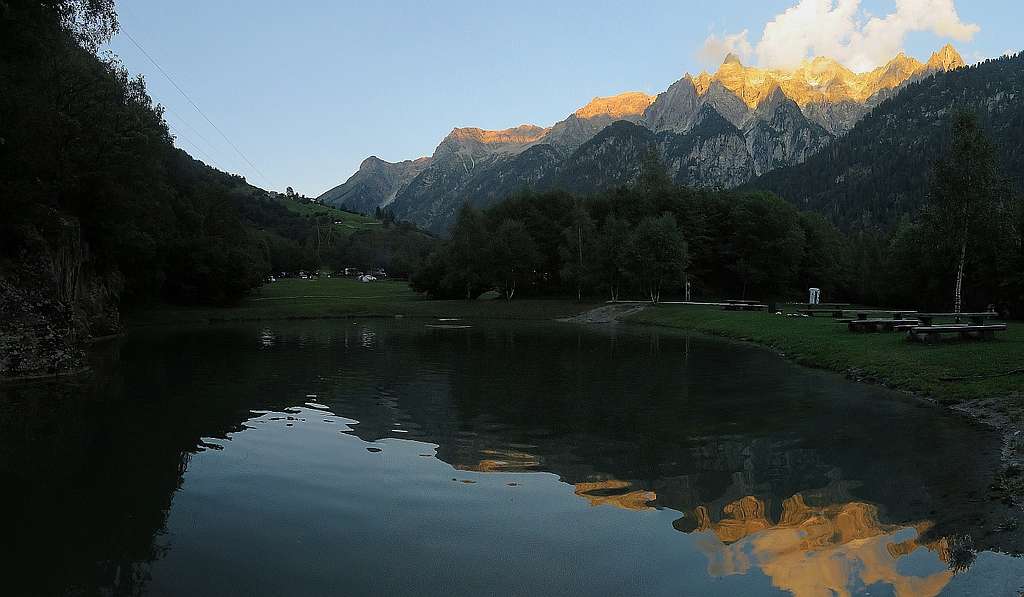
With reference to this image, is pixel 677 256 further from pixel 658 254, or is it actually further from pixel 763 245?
pixel 763 245

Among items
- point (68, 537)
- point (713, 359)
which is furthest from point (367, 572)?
point (713, 359)

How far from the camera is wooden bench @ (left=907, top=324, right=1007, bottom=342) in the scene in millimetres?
26250

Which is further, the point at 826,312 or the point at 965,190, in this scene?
the point at 826,312

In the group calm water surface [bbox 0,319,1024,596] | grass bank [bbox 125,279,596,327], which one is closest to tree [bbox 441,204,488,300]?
grass bank [bbox 125,279,596,327]

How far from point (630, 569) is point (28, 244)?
2939 cm

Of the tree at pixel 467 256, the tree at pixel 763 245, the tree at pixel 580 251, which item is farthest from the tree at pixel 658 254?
the tree at pixel 467 256

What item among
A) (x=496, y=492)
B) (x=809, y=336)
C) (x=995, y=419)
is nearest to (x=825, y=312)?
(x=809, y=336)

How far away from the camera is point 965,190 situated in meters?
47.2

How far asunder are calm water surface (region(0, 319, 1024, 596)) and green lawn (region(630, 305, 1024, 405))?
62.9 inches

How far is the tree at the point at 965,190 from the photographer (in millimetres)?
46781

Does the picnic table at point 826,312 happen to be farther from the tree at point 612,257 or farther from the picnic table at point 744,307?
the tree at point 612,257

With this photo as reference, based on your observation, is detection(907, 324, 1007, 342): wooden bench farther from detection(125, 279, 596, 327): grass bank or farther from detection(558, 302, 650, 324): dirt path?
detection(125, 279, 596, 327): grass bank

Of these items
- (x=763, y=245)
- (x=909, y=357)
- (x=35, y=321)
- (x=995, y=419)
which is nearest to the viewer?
(x=995, y=419)

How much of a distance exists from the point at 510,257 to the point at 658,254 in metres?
25.1
